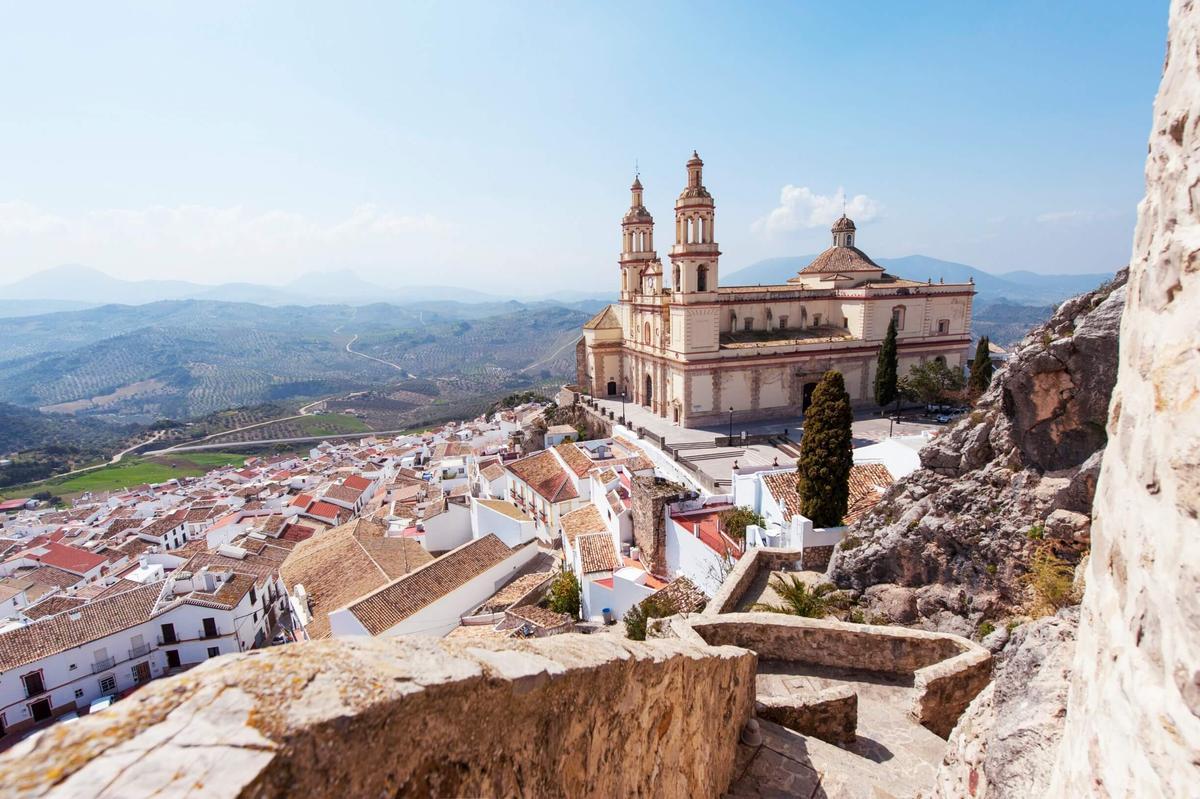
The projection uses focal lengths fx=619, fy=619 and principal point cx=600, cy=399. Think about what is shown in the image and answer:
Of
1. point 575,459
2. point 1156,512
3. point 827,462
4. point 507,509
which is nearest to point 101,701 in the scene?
point 507,509

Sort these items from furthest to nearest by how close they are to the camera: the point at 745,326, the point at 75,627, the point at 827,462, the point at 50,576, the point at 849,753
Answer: the point at 745,326
the point at 50,576
the point at 75,627
the point at 827,462
the point at 849,753

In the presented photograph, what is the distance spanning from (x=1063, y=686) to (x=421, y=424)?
95.4 m

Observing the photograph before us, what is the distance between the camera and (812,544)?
11.8 metres

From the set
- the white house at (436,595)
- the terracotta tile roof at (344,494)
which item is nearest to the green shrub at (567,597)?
the white house at (436,595)

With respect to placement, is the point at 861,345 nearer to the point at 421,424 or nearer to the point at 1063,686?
the point at 1063,686

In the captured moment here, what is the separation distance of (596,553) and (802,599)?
7846 mm

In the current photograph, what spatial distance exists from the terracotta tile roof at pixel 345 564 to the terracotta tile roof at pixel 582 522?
19.9ft

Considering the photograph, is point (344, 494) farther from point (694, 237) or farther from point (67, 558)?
point (694, 237)

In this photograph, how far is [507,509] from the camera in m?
23.5

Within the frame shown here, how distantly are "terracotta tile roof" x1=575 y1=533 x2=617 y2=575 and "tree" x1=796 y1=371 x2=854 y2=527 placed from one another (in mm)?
5671

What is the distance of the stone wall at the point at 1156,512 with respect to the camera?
1721 millimetres

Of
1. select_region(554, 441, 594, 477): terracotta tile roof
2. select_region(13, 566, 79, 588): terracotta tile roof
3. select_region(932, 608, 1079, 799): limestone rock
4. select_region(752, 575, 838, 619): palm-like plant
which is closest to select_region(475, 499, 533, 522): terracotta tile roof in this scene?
select_region(554, 441, 594, 477): terracotta tile roof

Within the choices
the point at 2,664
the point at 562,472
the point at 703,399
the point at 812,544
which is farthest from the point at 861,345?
the point at 2,664

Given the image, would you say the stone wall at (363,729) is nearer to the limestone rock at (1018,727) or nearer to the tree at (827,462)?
the limestone rock at (1018,727)
